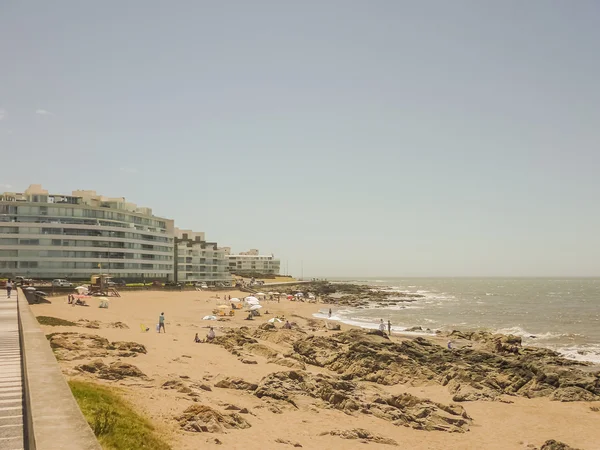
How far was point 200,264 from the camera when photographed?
13350 centimetres

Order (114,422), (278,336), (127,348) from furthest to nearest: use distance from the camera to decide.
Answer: (278,336), (127,348), (114,422)

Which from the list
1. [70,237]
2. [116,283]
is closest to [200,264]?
[116,283]

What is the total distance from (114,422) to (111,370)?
8.68 metres

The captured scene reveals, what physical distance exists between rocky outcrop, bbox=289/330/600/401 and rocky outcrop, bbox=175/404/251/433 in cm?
1286

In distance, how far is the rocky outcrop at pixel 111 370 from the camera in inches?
763

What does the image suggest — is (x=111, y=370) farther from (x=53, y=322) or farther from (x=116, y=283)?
(x=116, y=283)

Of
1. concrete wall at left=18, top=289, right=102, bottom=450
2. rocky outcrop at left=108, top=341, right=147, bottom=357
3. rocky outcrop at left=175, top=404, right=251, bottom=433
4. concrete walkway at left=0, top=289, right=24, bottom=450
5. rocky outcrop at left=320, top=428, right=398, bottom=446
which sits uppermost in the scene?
concrete wall at left=18, top=289, right=102, bottom=450

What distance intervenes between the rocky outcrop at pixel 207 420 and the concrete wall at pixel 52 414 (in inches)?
259

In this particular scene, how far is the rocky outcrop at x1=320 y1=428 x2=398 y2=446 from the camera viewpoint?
691 inches

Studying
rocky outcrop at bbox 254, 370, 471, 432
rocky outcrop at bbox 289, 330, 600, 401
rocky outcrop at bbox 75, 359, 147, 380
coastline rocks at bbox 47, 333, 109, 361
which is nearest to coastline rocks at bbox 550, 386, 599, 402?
rocky outcrop at bbox 289, 330, 600, 401

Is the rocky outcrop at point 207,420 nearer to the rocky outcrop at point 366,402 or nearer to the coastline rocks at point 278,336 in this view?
the rocky outcrop at point 366,402

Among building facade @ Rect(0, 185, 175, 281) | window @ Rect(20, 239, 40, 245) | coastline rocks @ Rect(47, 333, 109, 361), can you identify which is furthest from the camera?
window @ Rect(20, 239, 40, 245)

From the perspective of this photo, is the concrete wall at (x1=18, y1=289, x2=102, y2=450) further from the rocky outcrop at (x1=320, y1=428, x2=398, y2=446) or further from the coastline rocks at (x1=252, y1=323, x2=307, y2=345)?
the coastline rocks at (x1=252, y1=323, x2=307, y2=345)

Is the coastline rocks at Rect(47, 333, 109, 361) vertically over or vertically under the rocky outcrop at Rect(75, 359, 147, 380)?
over
